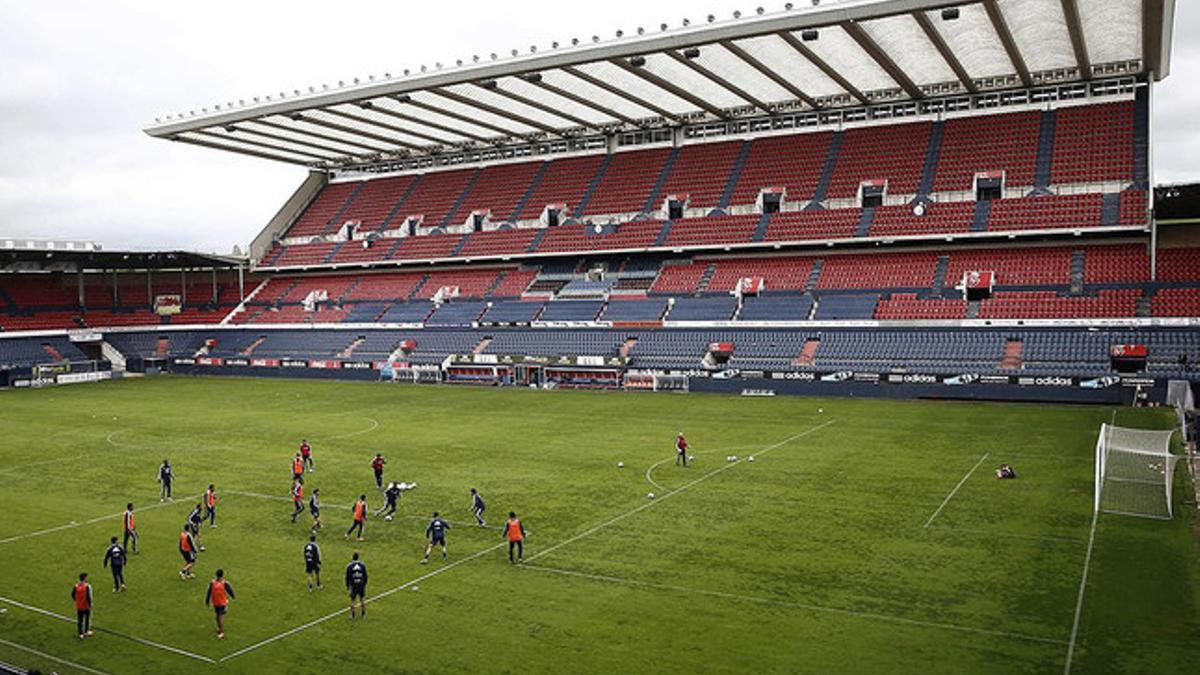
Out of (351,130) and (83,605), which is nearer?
(83,605)

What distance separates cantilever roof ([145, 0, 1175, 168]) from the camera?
143 ft

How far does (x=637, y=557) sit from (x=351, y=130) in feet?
192

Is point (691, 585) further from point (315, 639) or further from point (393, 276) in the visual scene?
point (393, 276)

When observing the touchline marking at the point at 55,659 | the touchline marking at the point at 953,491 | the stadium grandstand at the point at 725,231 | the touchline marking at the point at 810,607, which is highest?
the stadium grandstand at the point at 725,231

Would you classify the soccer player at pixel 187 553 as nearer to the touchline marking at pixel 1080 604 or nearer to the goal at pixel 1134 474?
the touchline marking at pixel 1080 604

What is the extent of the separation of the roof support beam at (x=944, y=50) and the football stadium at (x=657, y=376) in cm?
43

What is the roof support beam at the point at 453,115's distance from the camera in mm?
59469

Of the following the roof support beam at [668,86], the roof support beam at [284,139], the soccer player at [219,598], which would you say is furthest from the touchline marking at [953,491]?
the roof support beam at [284,139]

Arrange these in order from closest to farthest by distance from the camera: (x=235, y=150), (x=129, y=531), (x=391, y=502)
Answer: (x=129, y=531) → (x=391, y=502) → (x=235, y=150)

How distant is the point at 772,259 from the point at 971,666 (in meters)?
49.9

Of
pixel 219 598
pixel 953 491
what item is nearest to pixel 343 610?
pixel 219 598

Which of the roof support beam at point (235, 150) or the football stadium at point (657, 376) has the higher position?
the roof support beam at point (235, 150)

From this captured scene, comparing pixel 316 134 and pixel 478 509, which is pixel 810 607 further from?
pixel 316 134

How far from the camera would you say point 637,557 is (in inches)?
775
